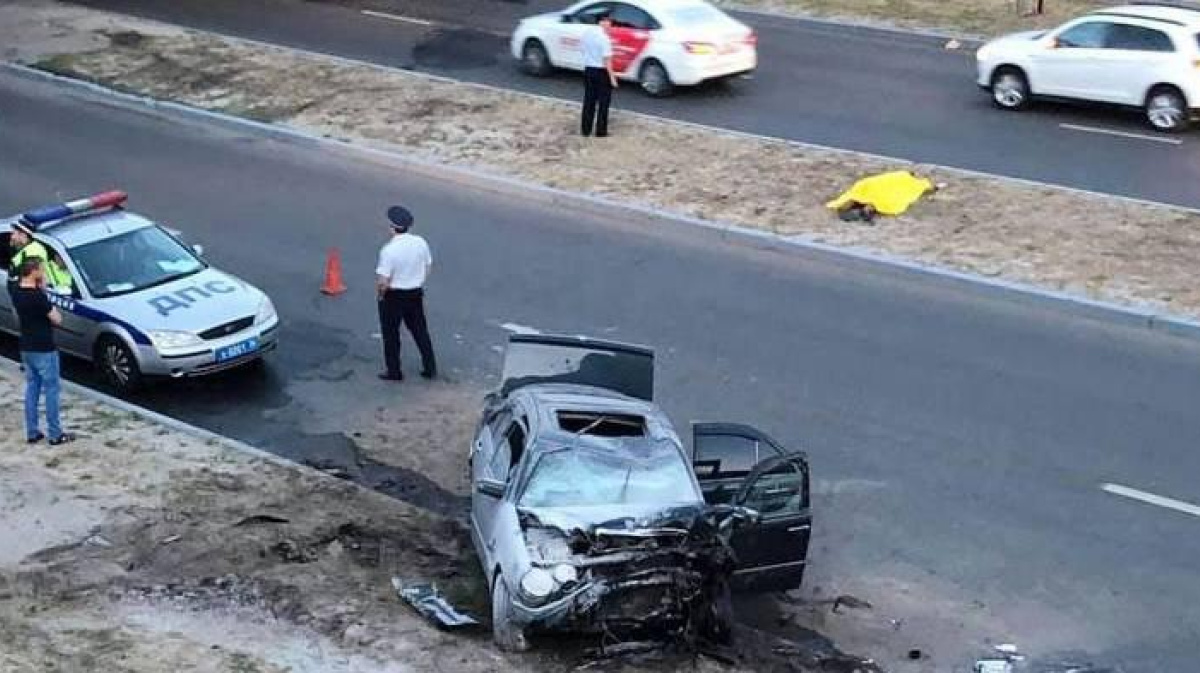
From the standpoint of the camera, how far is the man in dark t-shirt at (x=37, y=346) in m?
15.8

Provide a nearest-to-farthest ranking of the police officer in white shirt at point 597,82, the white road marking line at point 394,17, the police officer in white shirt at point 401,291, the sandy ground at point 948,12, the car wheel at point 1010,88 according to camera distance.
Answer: the police officer in white shirt at point 401,291
the police officer in white shirt at point 597,82
the car wheel at point 1010,88
the sandy ground at point 948,12
the white road marking line at point 394,17

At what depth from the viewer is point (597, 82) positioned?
25.6m

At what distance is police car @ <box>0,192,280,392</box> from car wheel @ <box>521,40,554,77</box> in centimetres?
1154

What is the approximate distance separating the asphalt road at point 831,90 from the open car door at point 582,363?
10474 mm

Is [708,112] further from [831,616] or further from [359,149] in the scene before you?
[831,616]

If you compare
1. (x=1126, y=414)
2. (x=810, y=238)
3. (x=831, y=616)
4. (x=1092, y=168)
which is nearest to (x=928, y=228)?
(x=810, y=238)

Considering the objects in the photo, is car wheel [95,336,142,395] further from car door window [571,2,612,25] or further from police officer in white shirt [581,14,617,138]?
car door window [571,2,612,25]

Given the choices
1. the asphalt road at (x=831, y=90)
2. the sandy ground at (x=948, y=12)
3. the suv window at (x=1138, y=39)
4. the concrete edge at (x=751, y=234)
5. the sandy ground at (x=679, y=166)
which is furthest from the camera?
the sandy ground at (x=948, y=12)

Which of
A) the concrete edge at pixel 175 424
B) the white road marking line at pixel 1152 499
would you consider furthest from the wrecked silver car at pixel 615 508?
the white road marking line at pixel 1152 499

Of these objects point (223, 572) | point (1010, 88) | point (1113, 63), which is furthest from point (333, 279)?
point (1113, 63)

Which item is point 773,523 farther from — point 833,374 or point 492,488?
point 833,374

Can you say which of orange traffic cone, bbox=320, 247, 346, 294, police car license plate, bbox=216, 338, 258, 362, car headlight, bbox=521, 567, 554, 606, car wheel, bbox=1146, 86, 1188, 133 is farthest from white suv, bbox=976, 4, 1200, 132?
car headlight, bbox=521, 567, 554, 606

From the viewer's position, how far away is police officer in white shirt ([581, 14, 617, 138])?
25.5 meters

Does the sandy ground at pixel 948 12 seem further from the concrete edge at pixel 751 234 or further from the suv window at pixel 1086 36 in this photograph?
the concrete edge at pixel 751 234
